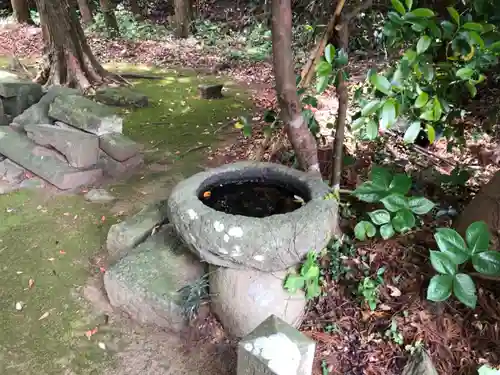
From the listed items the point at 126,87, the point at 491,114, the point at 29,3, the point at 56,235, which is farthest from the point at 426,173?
the point at 29,3

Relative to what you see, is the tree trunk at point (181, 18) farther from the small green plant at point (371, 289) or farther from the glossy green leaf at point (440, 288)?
the glossy green leaf at point (440, 288)

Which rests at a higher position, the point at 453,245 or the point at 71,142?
the point at 453,245

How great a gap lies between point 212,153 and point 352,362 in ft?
9.51

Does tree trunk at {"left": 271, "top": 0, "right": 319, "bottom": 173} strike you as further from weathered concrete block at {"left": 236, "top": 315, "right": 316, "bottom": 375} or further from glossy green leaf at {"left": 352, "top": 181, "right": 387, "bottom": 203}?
weathered concrete block at {"left": 236, "top": 315, "right": 316, "bottom": 375}

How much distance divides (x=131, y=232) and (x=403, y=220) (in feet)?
5.78

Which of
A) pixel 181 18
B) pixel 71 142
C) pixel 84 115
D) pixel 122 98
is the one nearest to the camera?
pixel 71 142

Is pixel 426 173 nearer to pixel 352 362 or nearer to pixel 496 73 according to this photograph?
pixel 496 73

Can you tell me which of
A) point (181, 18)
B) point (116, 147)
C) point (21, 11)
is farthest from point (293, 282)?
point (21, 11)

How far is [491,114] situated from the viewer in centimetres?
246

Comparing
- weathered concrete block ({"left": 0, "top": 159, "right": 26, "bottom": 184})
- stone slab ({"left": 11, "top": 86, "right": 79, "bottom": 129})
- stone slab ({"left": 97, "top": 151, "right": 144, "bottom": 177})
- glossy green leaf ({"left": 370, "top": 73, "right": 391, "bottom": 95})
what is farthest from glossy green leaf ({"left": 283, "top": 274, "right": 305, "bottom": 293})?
stone slab ({"left": 11, "top": 86, "right": 79, "bottom": 129})

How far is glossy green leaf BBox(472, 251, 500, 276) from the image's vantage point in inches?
70.4

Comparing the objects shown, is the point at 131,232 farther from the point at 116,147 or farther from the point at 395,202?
the point at 395,202

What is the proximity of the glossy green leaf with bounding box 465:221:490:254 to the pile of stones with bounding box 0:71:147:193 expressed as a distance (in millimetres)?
3216

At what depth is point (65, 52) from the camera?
20.4 ft
